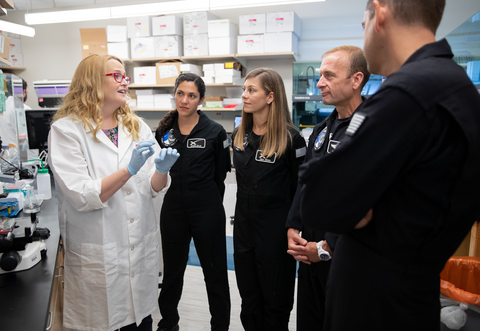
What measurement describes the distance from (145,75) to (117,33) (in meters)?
0.68

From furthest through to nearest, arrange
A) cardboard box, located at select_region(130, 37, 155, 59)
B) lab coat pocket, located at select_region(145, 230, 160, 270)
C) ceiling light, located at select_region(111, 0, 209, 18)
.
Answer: cardboard box, located at select_region(130, 37, 155, 59), ceiling light, located at select_region(111, 0, 209, 18), lab coat pocket, located at select_region(145, 230, 160, 270)

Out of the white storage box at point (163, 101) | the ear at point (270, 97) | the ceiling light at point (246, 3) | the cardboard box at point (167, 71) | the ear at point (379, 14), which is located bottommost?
the white storage box at point (163, 101)

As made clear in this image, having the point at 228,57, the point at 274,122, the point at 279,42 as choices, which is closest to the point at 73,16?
the point at 228,57

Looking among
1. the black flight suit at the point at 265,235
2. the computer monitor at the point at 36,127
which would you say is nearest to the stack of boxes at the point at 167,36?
the computer monitor at the point at 36,127

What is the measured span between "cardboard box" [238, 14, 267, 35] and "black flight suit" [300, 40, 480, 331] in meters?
3.56

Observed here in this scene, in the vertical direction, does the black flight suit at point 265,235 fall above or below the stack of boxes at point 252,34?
below

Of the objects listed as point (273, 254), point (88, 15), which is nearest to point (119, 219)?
point (273, 254)

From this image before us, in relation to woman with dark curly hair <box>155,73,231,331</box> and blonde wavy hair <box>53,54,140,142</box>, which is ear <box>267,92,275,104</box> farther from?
blonde wavy hair <box>53,54,140,142</box>

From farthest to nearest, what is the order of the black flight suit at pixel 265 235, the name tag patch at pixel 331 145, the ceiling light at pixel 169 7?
the ceiling light at pixel 169 7
the black flight suit at pixel 265 235
the name tag patch at pixel 331 145

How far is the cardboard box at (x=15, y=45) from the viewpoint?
5.23m

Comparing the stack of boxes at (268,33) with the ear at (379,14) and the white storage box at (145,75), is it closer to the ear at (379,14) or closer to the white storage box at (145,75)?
the white storage box at (145,75)

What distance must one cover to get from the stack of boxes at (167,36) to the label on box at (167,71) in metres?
0.16

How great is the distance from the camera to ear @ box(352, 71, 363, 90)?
150cm

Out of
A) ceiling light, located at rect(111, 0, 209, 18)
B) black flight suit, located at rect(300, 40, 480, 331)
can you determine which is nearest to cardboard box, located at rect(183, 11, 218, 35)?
ceiling light, located at rect(111, 0, 209, 18)
